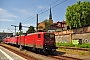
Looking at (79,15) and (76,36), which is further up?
(79,15)

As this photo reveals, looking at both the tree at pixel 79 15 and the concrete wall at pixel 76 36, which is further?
the tree at pixel 79 15

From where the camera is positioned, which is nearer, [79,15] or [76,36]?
[76,36]

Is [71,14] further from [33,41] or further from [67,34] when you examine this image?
[33,41]

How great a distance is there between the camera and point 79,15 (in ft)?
176

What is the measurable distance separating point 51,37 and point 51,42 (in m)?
0.73

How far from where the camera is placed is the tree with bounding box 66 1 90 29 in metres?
53.4

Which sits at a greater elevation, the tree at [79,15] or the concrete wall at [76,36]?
the tree at [79,15]

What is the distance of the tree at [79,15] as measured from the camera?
53.4 meters

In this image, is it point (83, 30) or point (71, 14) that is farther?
point (71, 14)

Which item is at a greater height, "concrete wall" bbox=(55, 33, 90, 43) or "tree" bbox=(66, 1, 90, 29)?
"tree" bbox=(66, 1, 90, 29)

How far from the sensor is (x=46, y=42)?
74.0ft

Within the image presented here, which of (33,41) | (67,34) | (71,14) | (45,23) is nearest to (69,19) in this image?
(71,14)

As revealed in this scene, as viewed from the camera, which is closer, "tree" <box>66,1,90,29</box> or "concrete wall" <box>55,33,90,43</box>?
"concrete wall" <box>55,33,90,43</box>

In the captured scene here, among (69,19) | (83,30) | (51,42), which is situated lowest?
(51,42)
